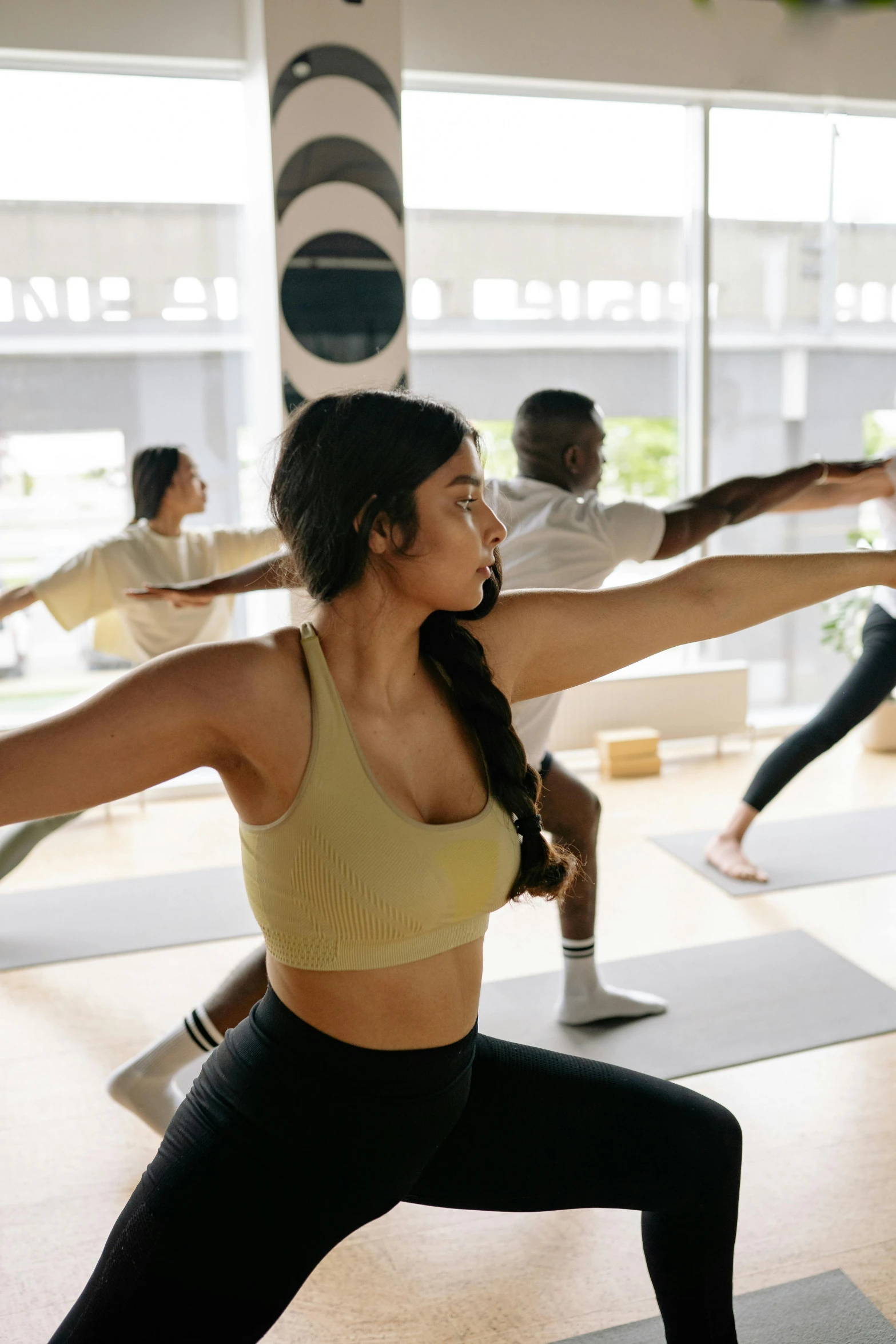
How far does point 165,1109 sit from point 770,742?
3.71 meters

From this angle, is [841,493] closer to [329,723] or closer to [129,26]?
[329,723]

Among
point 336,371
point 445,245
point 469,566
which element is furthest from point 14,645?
point 469,566

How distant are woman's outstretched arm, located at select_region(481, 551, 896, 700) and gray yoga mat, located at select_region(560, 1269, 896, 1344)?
985 millimetres

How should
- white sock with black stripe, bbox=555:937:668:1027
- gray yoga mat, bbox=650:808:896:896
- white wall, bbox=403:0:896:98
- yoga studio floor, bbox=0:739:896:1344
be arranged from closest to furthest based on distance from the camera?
yoga studio floor, bbox=0:739:896:1344 → white sock with black stripe, bbox=555:937:668:1027 → gray yoga mat, bbox=650:808:896:896 → white wall, bbox=403:0:896:98

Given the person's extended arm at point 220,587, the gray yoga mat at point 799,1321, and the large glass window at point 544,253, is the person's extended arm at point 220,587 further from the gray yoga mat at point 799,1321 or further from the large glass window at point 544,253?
the large glass window at point 544,253

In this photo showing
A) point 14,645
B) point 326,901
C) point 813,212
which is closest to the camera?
point 326,901

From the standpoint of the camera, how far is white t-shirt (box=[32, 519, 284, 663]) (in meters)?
2.98

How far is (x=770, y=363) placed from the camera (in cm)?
523

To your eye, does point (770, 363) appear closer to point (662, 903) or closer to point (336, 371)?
point (336, 371)

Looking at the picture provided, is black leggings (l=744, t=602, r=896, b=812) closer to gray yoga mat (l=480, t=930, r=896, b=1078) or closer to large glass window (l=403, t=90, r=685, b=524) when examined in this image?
gray yoga mat (l=480, t=930, r=896, b=1078)

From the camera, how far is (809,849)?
12.3 feet

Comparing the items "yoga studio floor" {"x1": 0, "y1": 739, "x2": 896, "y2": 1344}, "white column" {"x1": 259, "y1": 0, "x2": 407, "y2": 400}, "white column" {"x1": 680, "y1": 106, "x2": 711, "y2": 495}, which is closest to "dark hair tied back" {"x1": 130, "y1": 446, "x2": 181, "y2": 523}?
"white column" {"x1": 259, "y1": 0, "x2": 407, "y2": 400}

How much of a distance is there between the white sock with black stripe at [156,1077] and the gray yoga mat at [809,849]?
1.85 m

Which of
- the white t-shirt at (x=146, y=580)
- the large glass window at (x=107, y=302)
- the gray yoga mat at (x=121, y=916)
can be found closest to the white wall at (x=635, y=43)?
the large glass window at (x=107, y=302)
